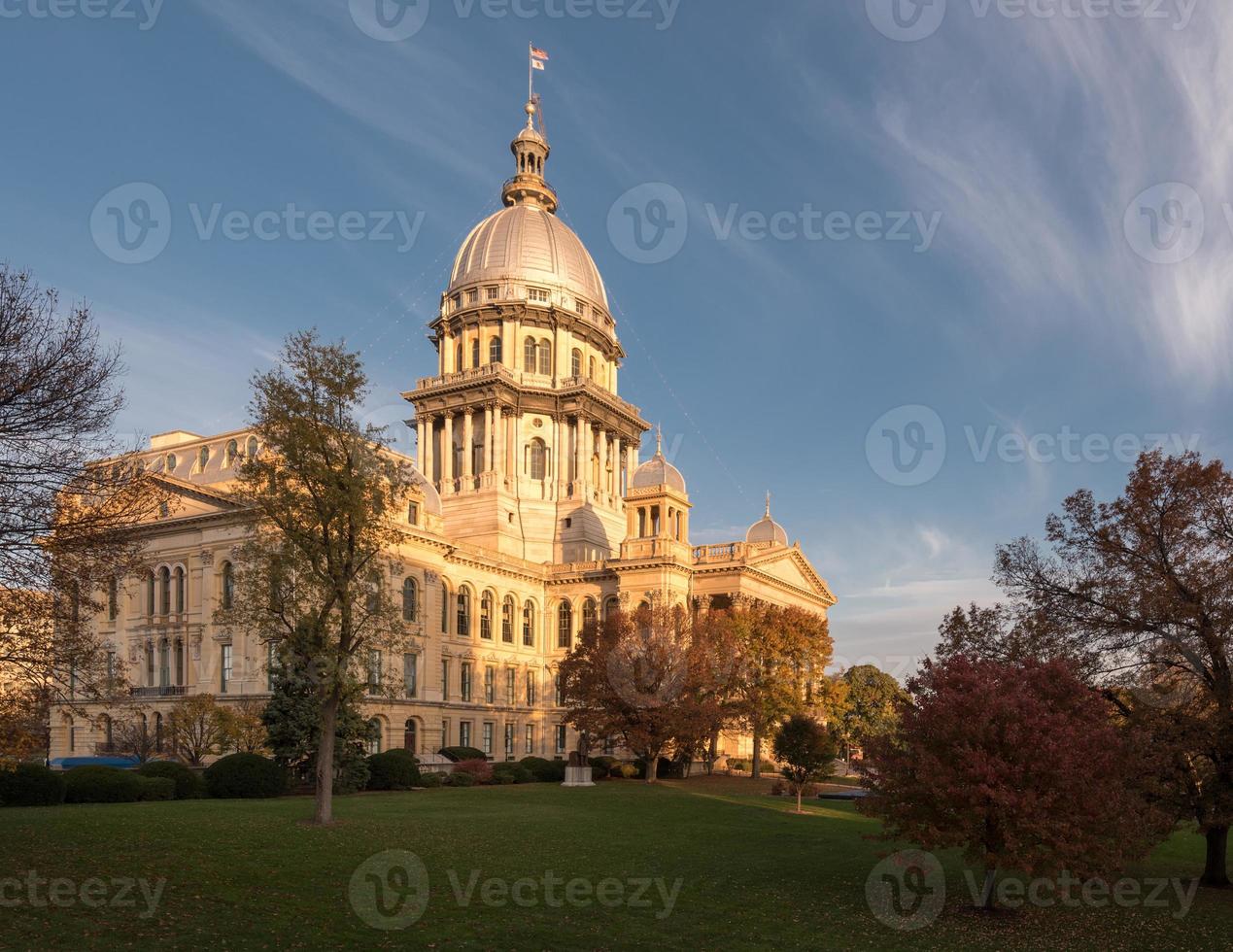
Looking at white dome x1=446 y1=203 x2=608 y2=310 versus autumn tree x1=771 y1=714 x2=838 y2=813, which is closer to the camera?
autumn tree x1=771 y1=714 x2=838 y2=813

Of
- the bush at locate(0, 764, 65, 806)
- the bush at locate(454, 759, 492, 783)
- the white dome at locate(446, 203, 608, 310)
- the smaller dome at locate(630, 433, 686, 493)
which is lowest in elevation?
the bush at locate(454, 759, 492, 783)

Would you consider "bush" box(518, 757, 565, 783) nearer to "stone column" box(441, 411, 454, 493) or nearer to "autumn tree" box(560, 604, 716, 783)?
"autumn tree" box(560, 604, 716, 783)

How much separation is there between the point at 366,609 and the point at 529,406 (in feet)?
178

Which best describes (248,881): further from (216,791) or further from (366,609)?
(216,791)

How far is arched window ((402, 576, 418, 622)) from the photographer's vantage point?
62.5 meters

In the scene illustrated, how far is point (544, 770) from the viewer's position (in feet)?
186

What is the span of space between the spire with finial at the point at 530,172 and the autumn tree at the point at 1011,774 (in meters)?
82.4

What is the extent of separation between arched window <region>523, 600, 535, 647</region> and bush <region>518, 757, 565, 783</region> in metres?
19.1

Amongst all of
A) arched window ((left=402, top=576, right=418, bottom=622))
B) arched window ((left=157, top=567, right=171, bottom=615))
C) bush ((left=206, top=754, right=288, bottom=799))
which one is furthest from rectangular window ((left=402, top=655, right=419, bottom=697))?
bush ((left=206, top=754, right=288, bottom=799))

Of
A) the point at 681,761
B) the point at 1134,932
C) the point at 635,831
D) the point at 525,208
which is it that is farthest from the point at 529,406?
the point at 1134,932

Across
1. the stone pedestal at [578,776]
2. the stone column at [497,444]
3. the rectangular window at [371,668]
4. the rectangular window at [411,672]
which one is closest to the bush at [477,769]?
the stone pedestal at [578,776]

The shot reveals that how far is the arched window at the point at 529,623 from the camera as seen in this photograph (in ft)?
251

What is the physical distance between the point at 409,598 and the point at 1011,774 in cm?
4847

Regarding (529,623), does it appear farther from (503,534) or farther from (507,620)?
(503,534)
